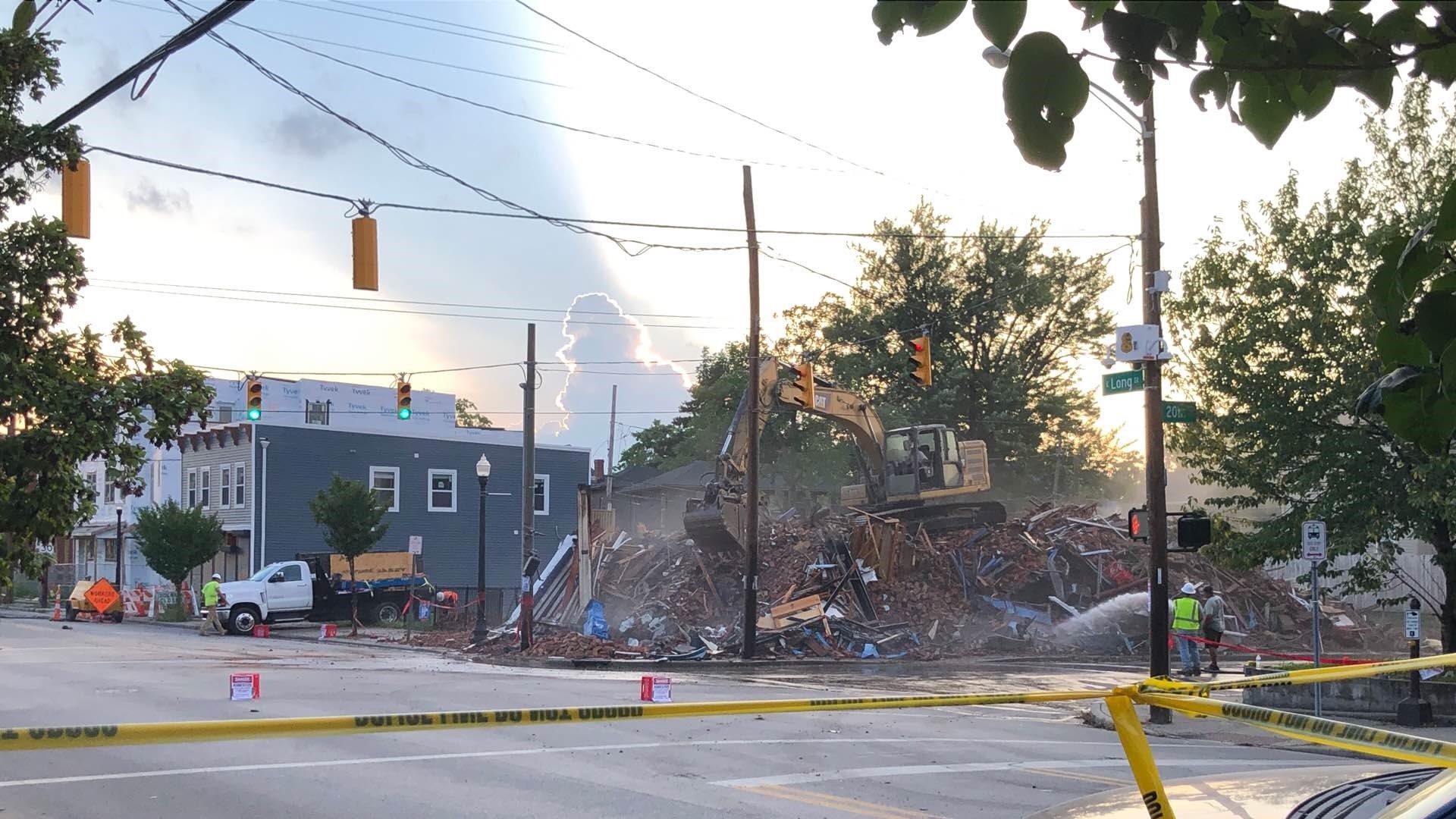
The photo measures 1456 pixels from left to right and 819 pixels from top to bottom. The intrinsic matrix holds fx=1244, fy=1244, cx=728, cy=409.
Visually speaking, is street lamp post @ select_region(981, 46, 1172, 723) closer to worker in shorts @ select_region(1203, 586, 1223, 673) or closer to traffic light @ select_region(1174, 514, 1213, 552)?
traffic light @ select_region(1174, 514, 1213, 552)

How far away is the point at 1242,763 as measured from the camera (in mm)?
11977

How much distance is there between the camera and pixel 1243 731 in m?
15.1

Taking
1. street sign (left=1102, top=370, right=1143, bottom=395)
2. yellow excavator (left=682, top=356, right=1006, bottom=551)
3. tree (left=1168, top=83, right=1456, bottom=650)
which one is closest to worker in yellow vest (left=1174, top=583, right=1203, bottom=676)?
tree (left=1168, top=83, right=1456, bottom=650)

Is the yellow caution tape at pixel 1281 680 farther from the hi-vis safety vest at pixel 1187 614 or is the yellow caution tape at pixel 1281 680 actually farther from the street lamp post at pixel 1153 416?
the hi-vis safety vest at pixel 1187 614

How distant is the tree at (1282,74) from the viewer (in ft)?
7.74

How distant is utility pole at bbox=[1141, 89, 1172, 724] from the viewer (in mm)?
15953

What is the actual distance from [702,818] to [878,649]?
19.1 m

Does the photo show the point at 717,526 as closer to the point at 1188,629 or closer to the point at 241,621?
the point at 1188,629

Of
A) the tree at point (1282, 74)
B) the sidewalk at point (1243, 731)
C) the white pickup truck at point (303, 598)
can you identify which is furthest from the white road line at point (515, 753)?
the white pickup truck at point (303, 598)

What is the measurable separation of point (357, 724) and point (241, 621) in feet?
113

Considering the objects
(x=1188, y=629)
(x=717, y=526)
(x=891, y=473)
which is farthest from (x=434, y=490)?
(x=1188, y=629)

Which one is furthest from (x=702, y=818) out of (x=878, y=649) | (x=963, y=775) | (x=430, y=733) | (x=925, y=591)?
(x=925, y=591)

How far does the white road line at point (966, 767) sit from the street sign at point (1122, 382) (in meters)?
5.28

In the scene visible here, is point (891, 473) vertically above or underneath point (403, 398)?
underneath
